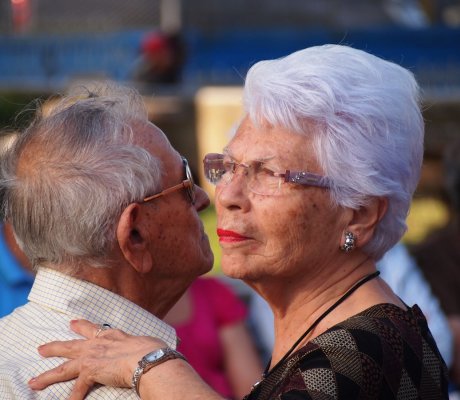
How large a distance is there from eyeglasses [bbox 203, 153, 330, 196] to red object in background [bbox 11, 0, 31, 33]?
1374 centimetres

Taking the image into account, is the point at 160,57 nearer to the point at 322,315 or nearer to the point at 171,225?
the point at 171,225

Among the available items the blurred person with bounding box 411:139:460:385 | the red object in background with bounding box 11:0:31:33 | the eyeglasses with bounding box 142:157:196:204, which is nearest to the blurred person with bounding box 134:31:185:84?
the red object in background with bounding box 11:0:31:33

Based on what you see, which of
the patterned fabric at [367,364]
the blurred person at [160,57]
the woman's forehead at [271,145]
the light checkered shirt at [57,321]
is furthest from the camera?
the blurred person at [160,57]

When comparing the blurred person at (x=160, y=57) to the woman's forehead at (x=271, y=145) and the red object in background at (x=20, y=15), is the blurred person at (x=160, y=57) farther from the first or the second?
the woman's forehead at (x=271, y=145)

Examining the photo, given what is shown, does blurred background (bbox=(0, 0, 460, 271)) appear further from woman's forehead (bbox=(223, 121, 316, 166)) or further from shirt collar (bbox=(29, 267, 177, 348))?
shirt collar (bbox=(29, 267, 177, 348))

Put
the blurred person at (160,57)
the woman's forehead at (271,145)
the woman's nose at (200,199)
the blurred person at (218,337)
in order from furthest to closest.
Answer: the blurred person at (160,57), the blurred person at (218,337), the woman's nose at (200,199), the woman's forehead at (271,145)

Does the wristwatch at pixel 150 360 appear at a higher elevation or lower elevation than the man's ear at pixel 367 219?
lower

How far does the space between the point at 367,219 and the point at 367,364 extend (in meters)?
0.52

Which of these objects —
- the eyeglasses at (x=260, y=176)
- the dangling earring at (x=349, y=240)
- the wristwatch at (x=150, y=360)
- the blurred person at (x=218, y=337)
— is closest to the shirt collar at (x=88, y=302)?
the wristwatch at (x=150, y=360)

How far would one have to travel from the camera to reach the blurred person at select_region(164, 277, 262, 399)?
481cm

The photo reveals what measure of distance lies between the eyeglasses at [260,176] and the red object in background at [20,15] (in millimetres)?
13736

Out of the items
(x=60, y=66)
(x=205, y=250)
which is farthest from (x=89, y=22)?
(x=205, y=250)

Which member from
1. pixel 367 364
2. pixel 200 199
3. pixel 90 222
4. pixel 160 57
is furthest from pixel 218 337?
pixel 160 57

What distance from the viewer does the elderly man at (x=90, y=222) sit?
2838 millimetres
